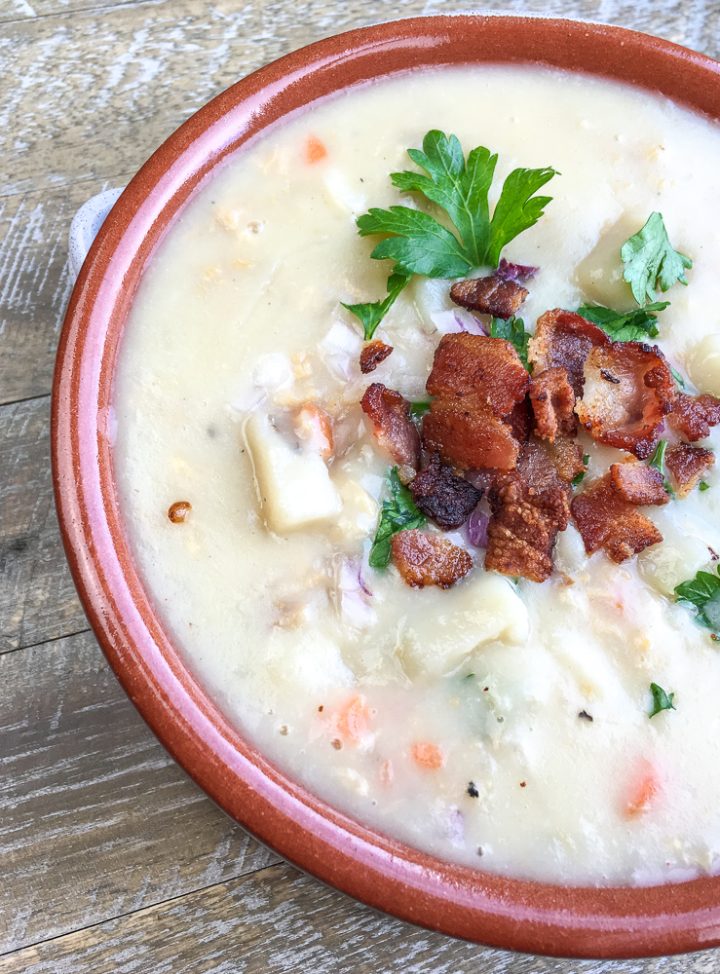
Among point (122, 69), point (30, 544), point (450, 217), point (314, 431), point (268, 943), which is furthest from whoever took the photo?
point (122, 69)

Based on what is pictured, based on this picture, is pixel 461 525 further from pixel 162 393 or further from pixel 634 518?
pixel 162 393

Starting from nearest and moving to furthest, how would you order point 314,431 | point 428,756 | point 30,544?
point 428,756, point 314,431, point 30,544

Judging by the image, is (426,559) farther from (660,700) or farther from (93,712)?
(93,712)

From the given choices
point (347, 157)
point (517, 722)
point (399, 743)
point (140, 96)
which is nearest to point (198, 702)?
point (399, 743)

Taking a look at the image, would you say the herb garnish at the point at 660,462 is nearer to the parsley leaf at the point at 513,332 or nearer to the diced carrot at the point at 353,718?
the parsley leaf at the point at 513,332

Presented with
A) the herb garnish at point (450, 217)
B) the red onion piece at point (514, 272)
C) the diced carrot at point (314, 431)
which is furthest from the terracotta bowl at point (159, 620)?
the red onion piece at point (514, 272)

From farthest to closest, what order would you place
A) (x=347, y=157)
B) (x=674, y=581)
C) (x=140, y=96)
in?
1. (x=140, y=96)
2. (x=347, y=157)
3. (x=674, y=581)

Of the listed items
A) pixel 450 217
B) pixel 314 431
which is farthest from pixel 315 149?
pixel 314 431

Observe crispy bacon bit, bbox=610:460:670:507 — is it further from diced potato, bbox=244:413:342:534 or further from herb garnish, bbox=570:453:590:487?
diced potato, bbox=244:413:342:534
